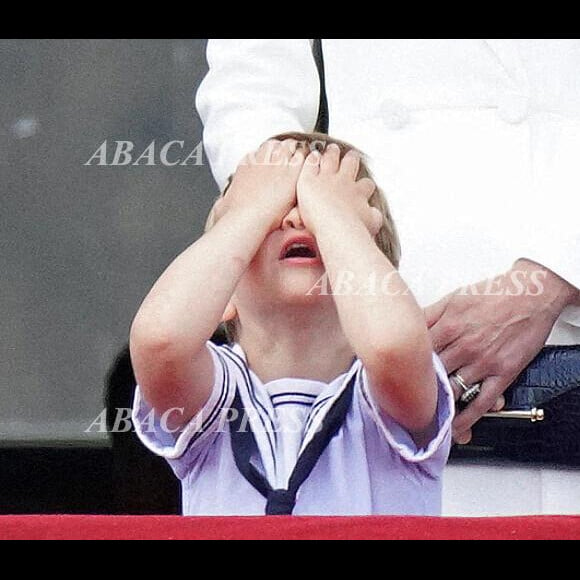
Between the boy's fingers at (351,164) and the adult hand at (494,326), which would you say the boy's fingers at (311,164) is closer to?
the boy's fingers at (351,164)

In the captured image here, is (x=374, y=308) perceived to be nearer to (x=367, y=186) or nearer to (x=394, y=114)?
(x=367, y=186)

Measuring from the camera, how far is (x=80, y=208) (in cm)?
179

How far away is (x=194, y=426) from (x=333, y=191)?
1.15ft

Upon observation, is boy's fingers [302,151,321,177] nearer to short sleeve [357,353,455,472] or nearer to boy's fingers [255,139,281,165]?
boy's fingers [255,139,281,165]

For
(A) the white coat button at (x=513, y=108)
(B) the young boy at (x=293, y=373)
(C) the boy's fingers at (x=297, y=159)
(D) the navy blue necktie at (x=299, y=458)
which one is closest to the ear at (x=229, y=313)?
(B) the young boy at (x=293, y=373)

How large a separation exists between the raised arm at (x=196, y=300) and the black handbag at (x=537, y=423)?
0.34 m

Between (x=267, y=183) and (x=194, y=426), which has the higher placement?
(x=267, y=183)

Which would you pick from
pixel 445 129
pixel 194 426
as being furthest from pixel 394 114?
pixel 194 426

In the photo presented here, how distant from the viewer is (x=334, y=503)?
1.66 m

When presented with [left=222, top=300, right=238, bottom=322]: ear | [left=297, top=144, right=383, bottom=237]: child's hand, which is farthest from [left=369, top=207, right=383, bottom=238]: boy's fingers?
[left=222, top=300, right=238, bottom=322]: ear

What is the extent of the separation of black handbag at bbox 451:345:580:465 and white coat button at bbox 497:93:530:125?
0.33 meters
